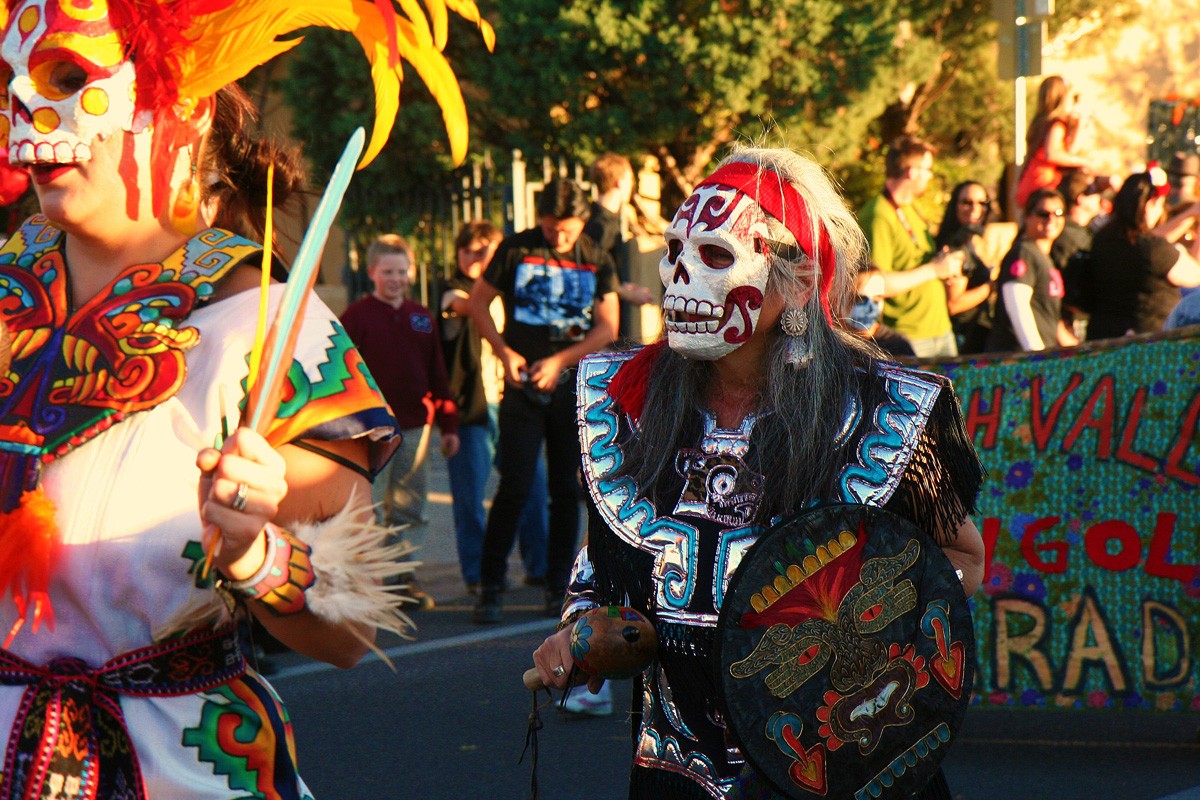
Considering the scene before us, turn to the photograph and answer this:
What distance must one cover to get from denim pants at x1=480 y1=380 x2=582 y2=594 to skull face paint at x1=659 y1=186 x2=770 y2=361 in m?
4.48

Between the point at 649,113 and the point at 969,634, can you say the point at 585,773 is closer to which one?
the point at 969,634

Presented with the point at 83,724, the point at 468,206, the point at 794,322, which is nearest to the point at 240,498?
the point at 83,724

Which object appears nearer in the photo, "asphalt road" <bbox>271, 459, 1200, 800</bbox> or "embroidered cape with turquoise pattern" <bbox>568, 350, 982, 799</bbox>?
"embroidered cape with turquoise pattern" <bbox>568, 350, 982, 799</bbox>

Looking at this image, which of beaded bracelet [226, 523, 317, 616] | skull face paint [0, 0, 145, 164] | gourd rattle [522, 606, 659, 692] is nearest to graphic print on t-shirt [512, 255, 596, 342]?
gourd rattle [522, 606, 659, 692]

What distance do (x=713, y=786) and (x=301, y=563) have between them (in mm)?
832

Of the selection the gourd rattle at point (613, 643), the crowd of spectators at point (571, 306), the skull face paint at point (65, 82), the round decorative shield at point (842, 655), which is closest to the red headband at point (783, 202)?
the round decorative shield at point (842, 655)

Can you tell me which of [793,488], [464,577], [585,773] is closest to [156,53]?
[793,488]

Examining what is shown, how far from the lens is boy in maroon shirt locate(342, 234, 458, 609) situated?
7664 mm

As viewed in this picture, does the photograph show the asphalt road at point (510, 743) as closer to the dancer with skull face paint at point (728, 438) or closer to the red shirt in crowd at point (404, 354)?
the red shirt in crowd at point (404, 354)

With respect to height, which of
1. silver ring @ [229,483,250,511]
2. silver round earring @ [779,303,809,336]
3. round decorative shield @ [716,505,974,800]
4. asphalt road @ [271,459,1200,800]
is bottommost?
asphalt road @ [271,459,1200,800]

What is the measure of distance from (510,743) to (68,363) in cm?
343

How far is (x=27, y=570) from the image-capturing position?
7.39 feet

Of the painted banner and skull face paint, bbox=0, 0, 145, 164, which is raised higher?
skull face paint, bbox=0, 0, 145, 164

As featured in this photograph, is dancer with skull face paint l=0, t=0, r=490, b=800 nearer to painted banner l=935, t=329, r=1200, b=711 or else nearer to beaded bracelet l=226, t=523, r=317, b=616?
beaded bracelet l=226, t=523, r=317, b=616
